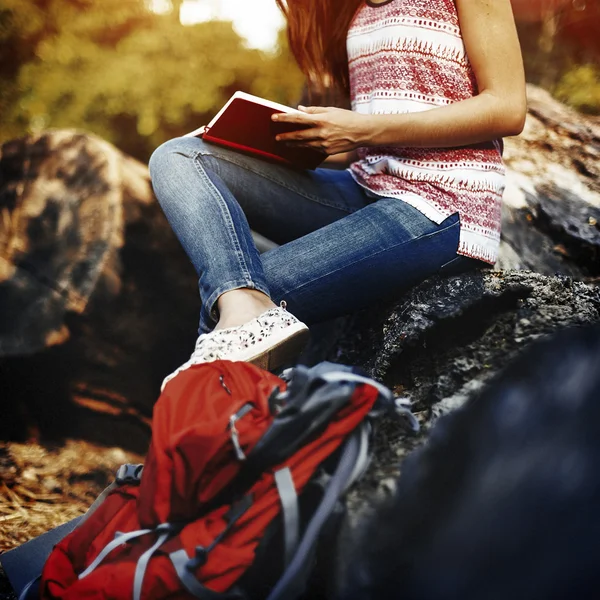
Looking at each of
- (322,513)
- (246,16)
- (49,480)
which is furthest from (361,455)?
(246,16)

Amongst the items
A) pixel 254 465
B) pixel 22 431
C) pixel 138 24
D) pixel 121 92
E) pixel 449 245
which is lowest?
pixel 22 431

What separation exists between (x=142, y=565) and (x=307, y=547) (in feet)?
0.74

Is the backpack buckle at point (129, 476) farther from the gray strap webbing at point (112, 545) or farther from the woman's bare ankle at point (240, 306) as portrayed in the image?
the woman's bare ankle at point (240, 306)

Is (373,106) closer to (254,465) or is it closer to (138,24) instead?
(254,465)

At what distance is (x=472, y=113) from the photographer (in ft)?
3.21

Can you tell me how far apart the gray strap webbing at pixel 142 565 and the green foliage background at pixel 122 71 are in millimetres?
1285

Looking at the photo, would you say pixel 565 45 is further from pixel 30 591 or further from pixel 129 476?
pixel 30 591

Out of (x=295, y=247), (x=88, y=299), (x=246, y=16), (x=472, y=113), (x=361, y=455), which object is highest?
(x=246, y=16)

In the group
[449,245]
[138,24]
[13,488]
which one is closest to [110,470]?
[13,488]

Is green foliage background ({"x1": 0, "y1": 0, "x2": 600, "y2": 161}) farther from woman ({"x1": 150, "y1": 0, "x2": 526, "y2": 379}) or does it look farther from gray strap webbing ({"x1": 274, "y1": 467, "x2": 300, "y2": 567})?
gray strap webbing ({"x1": 274, "y1": 467, "x2": 300, "y2": 567})

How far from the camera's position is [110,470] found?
129cm

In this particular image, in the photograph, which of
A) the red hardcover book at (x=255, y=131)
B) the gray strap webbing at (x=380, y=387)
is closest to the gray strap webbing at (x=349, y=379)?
the gray strap webbing at (x=380, y=387)

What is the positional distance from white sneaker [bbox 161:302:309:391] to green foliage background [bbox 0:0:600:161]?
1056 mm

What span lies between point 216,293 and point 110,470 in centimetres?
66
